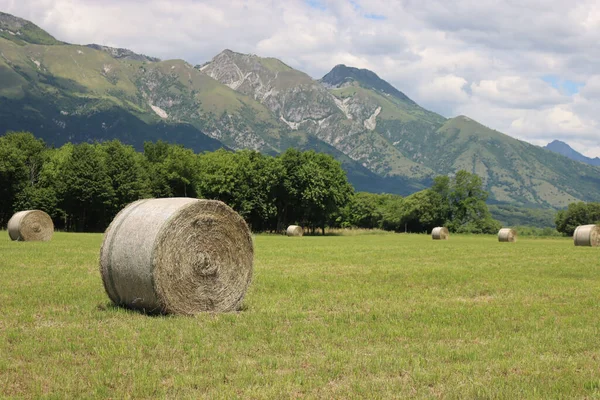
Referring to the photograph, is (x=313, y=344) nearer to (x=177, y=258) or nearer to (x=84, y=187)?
(x=177, y=258)

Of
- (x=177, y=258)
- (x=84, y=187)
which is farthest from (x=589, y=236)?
(x=84, y=187)

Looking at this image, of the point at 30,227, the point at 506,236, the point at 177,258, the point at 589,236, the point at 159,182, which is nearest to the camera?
the point at 177,258

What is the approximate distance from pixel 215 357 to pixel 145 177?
283ft

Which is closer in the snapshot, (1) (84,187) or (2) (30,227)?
(2) (30,227)

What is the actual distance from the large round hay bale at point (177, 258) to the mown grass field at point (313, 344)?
0.63 meters

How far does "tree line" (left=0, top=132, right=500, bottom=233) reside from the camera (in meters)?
79.4

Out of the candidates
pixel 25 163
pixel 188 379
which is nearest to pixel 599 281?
pixel 188 379

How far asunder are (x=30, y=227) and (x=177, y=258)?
31460mm

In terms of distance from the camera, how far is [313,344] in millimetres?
10086

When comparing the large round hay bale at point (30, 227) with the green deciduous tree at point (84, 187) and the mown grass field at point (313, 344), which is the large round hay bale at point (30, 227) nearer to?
the mown grass field at point (313, 344)

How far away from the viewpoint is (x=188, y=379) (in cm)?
788

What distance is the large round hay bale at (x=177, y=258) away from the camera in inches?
510

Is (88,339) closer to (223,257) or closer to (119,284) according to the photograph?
(119,284)

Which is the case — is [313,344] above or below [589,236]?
below
